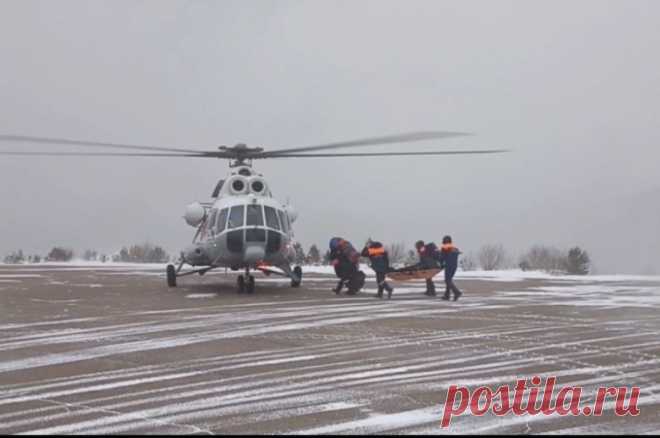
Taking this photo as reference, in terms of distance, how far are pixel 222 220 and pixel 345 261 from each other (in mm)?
3356

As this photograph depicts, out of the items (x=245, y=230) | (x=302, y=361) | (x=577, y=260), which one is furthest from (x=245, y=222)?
(x=577, y=260)

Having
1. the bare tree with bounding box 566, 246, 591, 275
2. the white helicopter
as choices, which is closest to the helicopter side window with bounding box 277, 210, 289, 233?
the white helicopter

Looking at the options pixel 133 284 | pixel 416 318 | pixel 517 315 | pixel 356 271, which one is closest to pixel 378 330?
pixel 416 318

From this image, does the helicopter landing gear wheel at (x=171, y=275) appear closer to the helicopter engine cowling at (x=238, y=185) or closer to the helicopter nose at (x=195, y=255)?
the helicopter nose at (x=195, y=255)

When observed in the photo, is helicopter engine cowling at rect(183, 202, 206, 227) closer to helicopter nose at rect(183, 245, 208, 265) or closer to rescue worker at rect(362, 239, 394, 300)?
helicopter nose at rect(183, 245, 208, 265)

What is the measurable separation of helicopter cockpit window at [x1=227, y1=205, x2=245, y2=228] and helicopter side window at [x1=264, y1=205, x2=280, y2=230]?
64 centimetres

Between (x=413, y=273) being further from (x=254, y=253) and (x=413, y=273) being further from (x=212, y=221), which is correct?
(x=212, y=221)

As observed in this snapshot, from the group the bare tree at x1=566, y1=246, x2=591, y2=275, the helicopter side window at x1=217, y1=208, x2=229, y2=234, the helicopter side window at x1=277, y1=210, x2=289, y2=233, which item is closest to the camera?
the helicopter side window at x1=217, y1=208, x2=229, y2=234

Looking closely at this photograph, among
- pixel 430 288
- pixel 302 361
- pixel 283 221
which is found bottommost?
pixel 302 361

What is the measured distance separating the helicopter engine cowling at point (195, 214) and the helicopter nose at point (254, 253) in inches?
131

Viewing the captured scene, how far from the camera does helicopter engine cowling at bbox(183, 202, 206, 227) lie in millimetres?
21250

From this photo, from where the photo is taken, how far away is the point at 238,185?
2003 cm

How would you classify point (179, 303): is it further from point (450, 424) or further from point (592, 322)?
point (450, 424)

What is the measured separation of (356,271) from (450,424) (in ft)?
43.0
